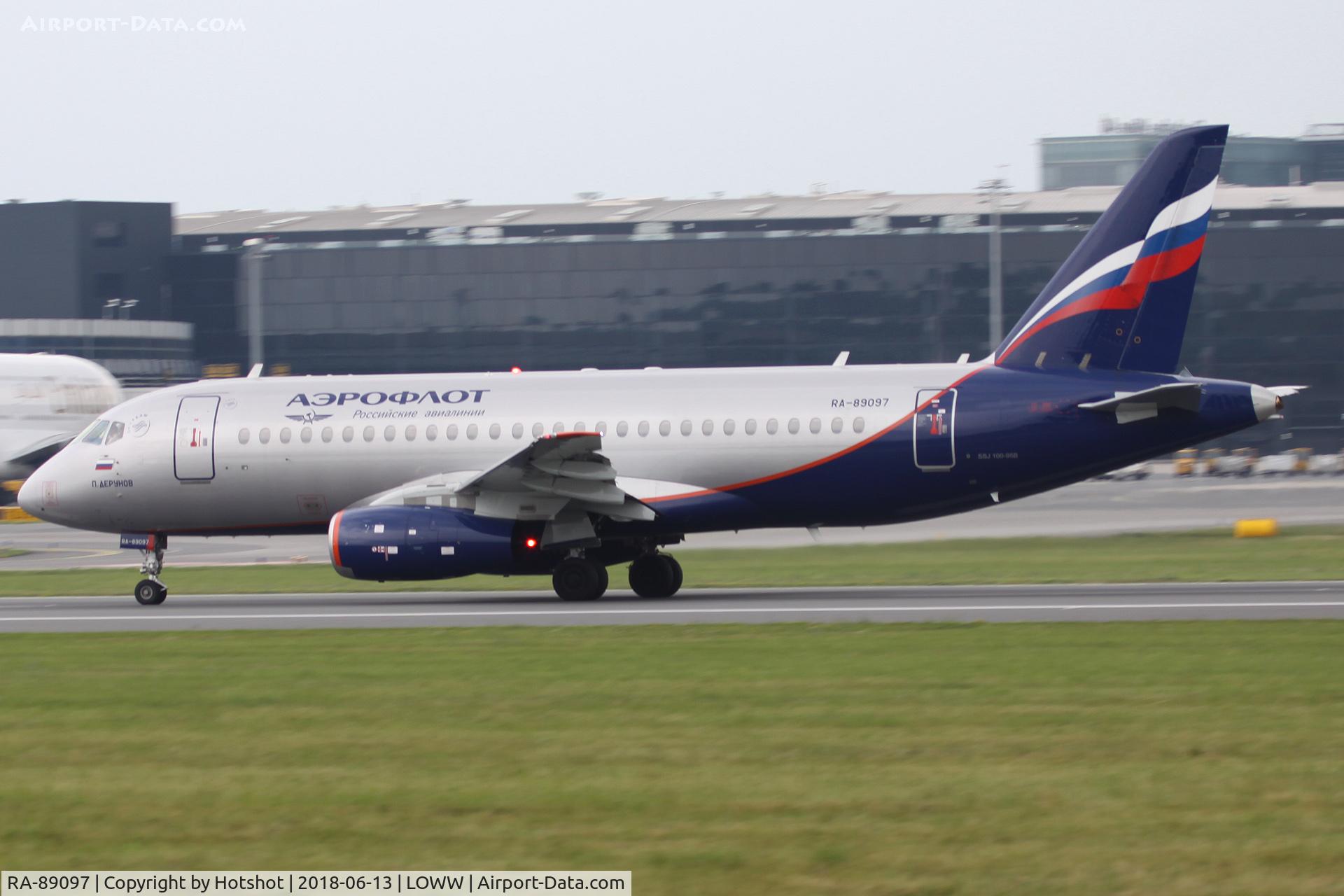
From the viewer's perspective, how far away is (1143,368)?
23047 mm

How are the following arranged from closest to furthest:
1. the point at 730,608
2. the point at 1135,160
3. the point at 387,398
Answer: the point at 730,608, the point at 387,398, the point at 1135,160

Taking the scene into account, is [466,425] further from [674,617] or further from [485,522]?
[674,617]

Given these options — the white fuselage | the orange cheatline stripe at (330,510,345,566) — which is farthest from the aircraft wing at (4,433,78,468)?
the orange cheatline stripe at (330,510,345,566)

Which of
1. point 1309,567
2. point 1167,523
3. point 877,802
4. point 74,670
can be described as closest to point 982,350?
point 1167,523

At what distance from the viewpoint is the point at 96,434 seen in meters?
25.8

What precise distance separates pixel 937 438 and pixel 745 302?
4866 cm

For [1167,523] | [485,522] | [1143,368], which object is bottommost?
[1167,523]

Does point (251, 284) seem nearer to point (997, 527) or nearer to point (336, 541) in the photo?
point (997, 527)

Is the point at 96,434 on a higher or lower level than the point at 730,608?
higher

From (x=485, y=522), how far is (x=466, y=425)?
7.41ft

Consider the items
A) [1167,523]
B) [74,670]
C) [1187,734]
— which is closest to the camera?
[1187,734]

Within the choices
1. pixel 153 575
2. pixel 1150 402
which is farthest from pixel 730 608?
pixel 153 575

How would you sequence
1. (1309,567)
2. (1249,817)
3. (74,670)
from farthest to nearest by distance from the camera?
(1309,567)
(74,670)
(1249,817)

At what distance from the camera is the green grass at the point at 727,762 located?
7.95m
